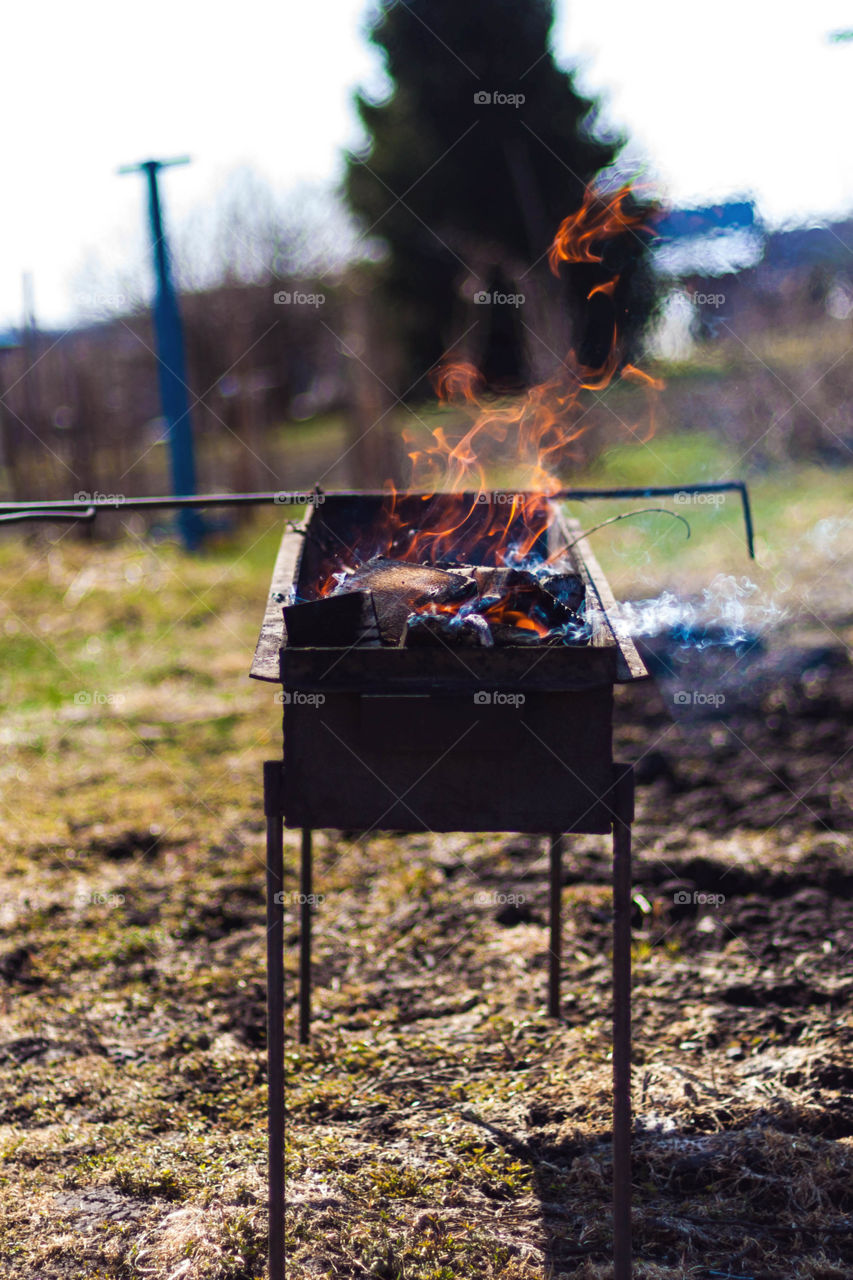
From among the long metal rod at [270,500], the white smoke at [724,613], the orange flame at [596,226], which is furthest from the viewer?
the orange flame at [596,226]

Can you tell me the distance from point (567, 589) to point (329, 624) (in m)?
0.68

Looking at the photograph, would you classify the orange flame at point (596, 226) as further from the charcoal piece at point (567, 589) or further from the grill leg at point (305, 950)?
the grill leg at point (305, 950)

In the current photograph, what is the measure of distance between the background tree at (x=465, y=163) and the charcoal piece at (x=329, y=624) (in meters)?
11.8

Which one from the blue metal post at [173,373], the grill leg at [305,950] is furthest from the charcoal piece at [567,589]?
the blue metal post at [173,373]

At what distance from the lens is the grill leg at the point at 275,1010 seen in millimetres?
2104

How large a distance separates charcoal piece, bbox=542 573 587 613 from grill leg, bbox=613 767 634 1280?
1.78ft

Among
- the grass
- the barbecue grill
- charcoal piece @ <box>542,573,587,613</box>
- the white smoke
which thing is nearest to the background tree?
the white smoke

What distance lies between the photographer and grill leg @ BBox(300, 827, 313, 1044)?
126 inches

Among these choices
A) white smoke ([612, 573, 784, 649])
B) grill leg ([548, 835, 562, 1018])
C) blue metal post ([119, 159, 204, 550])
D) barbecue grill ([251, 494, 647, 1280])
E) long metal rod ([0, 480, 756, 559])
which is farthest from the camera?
blue metal post ([119, 159, 204, 550])

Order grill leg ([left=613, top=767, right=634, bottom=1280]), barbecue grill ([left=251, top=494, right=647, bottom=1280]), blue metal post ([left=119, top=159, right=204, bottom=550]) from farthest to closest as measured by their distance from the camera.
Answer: blue metal post ([left=119, top=159, right=204, bottom=550])
grill leg ([left=613, top=767, right=634, bottom=1280])
barbecue grill ([left=251, top=494, right=647, bottom=1280])

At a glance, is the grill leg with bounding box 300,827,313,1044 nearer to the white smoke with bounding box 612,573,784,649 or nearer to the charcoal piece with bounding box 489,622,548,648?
the charcoal piece with bounding box 489,622,548,648

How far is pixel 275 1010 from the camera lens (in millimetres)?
2199

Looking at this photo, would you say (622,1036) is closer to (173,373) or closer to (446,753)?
(446,753)

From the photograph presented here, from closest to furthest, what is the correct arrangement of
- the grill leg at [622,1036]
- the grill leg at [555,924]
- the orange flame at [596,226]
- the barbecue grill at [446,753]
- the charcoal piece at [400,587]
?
1. the barbecue grill at [446,753]
2. the grill leg at [622,1036]
3. the charcoal piece at [400,587]
4. the grill leg at [555,924]
5. the orange flame at [596,226]
